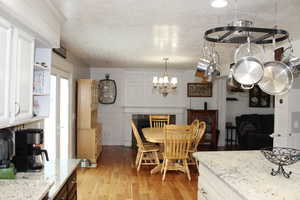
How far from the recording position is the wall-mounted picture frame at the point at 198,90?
7.21m

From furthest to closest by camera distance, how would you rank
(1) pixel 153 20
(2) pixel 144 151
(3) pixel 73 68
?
1. (3) pixel 73 68
2. (2) pixel 144 151
3. (1) pixel 153 20

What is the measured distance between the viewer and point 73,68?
4.96m

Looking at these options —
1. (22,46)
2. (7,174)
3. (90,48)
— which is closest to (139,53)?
(90,48)

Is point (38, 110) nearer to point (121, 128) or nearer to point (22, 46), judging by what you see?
point (22, 46)

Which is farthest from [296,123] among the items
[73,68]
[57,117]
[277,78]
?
[73,68]

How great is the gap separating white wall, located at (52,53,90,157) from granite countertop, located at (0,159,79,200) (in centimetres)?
197

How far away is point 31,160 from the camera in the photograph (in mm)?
2072

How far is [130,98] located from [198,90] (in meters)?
2.02

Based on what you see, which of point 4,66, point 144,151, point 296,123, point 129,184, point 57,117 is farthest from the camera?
point 144,151

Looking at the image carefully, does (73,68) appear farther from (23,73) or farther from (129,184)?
(23,73)

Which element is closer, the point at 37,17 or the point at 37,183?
the point at 37,183

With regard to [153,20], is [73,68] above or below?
below

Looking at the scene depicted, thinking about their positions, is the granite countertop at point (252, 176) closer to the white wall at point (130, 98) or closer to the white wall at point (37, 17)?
the white wall at point (37, 17)

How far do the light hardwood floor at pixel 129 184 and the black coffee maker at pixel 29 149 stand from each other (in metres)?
1.49
